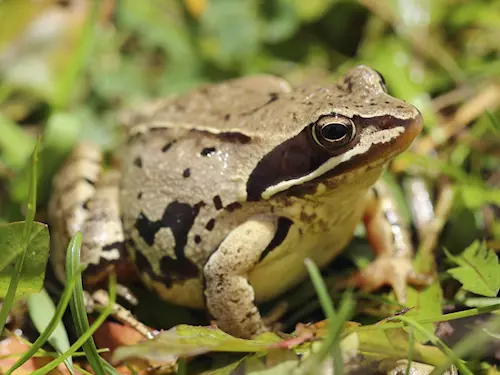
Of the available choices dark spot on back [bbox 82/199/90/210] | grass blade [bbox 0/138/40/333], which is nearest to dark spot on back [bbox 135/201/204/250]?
dark spot on back [bbox 82/199/90/210]

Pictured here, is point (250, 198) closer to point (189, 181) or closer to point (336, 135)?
point (189, 181)

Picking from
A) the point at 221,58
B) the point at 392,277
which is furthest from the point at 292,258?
the point at 221,58

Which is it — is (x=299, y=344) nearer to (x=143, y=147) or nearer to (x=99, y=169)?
(x=143, y=147)

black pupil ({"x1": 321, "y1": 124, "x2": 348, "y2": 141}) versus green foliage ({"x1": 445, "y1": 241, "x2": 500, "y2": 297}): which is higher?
black pupil ({"x1": 321, "y1": 124, "x2": 348, "y2": 141})

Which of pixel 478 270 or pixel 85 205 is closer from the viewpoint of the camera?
pixel 478 270

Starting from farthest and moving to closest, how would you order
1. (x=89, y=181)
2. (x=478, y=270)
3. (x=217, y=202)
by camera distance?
(x=89, y=181) → (x=217, y=202) → (x=478, y=270)

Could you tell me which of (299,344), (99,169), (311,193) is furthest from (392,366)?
(99,169)

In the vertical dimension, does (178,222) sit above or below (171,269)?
above

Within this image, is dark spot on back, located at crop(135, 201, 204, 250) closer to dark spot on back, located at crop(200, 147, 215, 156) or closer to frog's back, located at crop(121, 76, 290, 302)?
frog's back, located at crop(121, 76, 290, 302)
